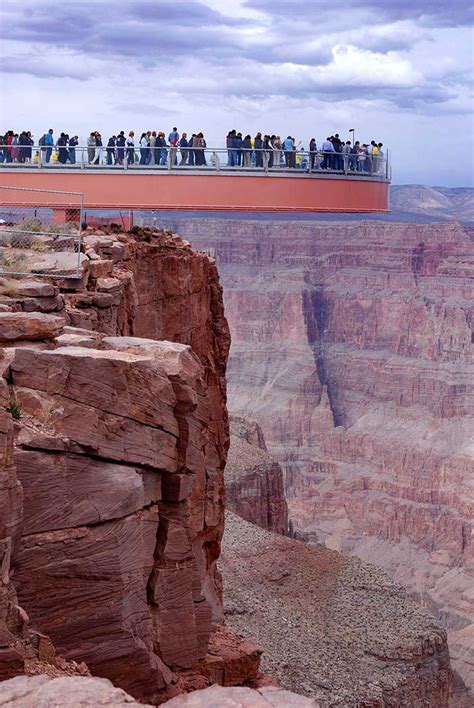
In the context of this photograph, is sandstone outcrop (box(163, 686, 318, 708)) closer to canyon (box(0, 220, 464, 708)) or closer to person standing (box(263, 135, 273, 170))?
canyon (box(0, 220, 464, 708))

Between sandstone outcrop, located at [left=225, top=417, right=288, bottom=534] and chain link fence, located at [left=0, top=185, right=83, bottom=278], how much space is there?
1327 inches

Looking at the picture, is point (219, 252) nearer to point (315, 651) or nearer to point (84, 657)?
point (315, 651)

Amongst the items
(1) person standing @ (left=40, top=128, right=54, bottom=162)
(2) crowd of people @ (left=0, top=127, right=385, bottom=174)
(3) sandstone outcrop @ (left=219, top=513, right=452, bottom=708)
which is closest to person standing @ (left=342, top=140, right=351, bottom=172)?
(2) crowd of people @ (left=0, top=127, right=385, bottom=174)

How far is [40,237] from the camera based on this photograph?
28656 mm

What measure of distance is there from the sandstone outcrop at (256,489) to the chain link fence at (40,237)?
33697 mm

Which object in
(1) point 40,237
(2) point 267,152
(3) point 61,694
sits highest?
(2) point 267,152

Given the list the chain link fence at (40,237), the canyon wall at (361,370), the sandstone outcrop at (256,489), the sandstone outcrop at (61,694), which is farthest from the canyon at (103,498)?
the canyon wall at (361,370)

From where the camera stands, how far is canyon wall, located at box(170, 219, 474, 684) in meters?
128

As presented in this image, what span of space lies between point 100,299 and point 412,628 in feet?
88.3

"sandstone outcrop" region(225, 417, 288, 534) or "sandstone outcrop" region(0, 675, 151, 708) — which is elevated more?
"sandstone outcrop" region(0, 675, 151, 708)

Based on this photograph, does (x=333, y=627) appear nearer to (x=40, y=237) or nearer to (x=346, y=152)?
(x=346, y=152)

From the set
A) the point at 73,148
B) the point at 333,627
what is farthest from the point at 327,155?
the point at 333,627

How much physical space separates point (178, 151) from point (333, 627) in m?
19.7

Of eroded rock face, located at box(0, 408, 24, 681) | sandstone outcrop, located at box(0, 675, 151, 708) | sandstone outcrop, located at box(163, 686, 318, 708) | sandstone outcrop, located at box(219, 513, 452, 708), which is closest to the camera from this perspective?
sandstone outcrop, located at box(0, 675, 151, 708)
